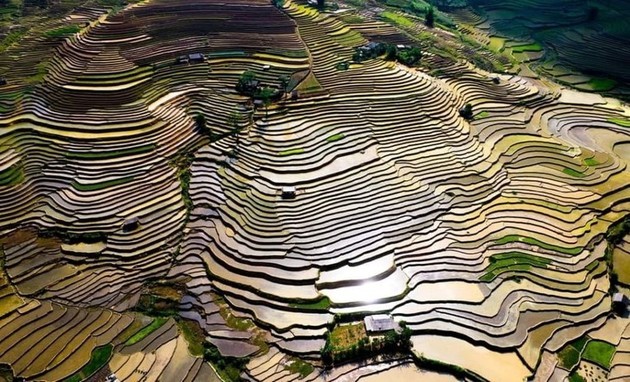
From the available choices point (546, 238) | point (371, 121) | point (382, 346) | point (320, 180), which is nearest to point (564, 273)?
point (546, 238)

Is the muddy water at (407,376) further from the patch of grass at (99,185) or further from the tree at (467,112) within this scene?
the tree at (467,112)

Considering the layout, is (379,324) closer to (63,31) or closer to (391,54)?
(391,54)

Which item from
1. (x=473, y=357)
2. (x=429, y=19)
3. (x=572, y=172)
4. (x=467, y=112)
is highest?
(x=429, y=19)

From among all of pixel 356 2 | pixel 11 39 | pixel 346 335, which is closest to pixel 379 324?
pixel 346 335

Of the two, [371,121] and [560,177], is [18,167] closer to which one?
[371,121]

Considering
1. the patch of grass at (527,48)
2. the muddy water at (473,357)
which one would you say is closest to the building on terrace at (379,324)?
the muddy water at (473,357)

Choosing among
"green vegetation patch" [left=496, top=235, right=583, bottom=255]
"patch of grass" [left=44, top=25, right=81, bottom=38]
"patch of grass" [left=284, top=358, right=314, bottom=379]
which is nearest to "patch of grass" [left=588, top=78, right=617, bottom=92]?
"green vegetation patch" [left=496, top=235, right=583, bottom=255]
